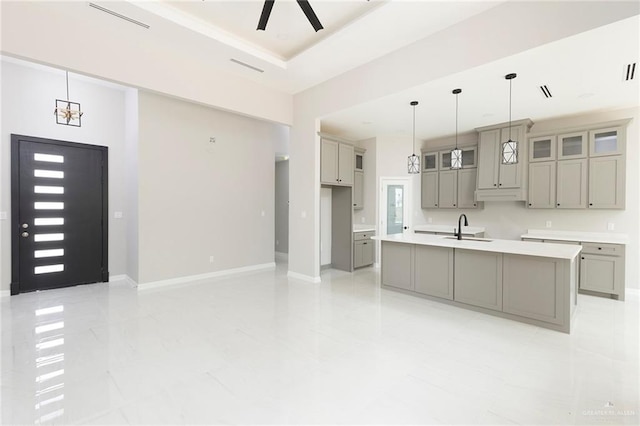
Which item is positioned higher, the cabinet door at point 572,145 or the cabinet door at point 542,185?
the cabinet door at point 572,145

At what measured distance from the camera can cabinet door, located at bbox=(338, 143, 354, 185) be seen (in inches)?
232

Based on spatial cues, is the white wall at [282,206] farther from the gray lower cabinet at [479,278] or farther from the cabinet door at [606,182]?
the cabinet door at [606,182]

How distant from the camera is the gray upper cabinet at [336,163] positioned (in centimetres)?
555

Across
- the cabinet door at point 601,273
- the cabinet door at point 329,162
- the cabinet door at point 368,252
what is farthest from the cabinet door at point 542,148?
the cabinet door at point 329,162

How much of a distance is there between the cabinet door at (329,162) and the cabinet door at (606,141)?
4198 mm

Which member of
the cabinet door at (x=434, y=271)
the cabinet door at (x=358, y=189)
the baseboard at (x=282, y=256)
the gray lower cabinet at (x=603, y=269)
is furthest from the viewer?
the baseboard at (x=282, y=256)

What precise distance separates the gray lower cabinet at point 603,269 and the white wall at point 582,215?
0.42 meters

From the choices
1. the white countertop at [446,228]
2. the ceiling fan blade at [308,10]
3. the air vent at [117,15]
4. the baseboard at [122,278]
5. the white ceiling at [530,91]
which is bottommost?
the baseboard at [122,278]

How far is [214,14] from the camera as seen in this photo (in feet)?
11.5

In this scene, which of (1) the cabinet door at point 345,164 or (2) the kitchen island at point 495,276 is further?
(1) the cabinet door at point 345,164

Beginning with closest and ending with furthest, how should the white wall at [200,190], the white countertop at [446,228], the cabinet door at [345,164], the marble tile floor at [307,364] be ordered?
the marble tile floor at [307,364] < the white wall at [200,190] < the cabinet door at [345,164] < the white countertop at [446,228]

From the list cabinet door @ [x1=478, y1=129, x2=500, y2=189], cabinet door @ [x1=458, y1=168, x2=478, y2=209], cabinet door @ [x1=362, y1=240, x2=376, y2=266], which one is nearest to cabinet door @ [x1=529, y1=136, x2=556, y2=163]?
cabinet door @ [x1=478, y1=129, x2=500, y2=189]

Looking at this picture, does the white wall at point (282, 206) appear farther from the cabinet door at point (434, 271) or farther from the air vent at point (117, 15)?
the air vent at point (117, 15)

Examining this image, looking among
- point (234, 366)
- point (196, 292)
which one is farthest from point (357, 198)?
point (234, 366)
